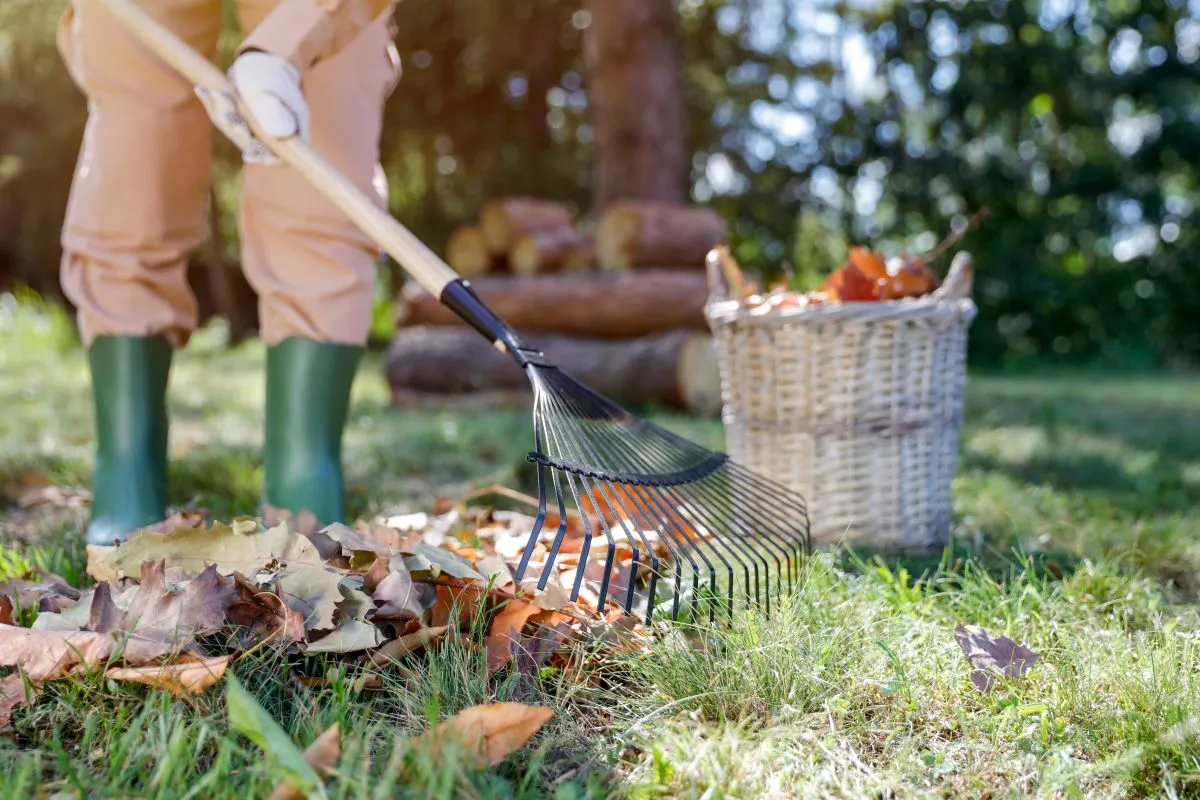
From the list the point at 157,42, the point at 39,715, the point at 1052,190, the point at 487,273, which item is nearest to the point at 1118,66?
the point at 1052,190

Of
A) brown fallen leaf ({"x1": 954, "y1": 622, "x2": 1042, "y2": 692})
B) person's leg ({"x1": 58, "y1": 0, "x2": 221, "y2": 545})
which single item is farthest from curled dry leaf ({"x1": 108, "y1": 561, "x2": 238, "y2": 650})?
brown fallen leaf ({"x1": 954, "y1": 622, "x2": 1042, "y2": 692})

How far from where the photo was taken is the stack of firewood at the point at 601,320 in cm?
414

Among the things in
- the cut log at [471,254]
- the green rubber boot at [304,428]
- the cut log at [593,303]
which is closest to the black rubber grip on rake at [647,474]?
the green rubber boot at [304,428]

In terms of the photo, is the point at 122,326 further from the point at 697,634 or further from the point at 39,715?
the point at 697,634

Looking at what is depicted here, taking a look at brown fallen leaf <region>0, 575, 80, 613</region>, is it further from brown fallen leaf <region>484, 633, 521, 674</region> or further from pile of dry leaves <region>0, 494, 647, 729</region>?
brown fallen leaf <region>484, 633, 521, 674</region>

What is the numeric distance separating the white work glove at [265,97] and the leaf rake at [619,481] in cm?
2

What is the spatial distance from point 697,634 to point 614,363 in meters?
3.04

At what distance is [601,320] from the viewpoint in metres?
4.55

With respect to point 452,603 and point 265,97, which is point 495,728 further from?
point 265,97

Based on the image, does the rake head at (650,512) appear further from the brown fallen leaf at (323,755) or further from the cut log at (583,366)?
the cut log at (583,366)

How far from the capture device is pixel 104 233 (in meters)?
1.80

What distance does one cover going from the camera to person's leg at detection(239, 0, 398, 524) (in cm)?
171

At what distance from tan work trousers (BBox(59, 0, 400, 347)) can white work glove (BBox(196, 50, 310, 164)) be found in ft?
0.38

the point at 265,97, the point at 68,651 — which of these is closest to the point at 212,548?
the point at 68,651
